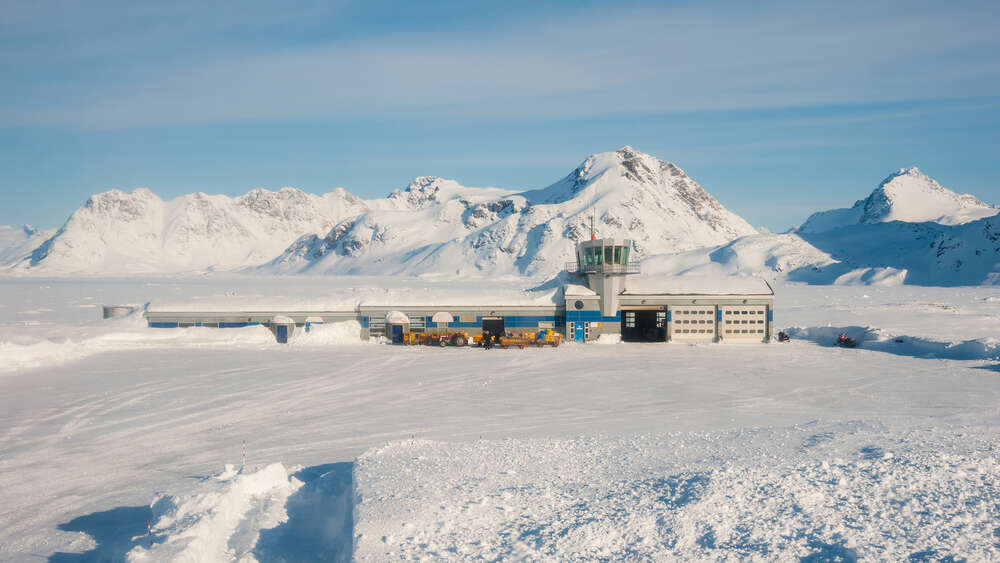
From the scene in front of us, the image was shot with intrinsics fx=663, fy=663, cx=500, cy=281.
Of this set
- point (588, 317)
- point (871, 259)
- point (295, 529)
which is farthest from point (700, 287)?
Result: point (871, 259)

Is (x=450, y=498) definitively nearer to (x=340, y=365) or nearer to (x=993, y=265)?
(x=340, y=365)

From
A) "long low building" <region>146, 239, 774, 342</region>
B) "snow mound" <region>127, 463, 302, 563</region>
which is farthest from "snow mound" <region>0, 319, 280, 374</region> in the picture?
"snow mound" <region>127, 463, 302, 563</region>

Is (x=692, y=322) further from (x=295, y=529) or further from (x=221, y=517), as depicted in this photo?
(x=221, y=517)

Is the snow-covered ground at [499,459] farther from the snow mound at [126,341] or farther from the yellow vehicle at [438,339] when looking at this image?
the yellow vehicle at [438,339]

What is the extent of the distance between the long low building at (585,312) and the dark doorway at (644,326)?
122 mm

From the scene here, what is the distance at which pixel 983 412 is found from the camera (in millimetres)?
21953

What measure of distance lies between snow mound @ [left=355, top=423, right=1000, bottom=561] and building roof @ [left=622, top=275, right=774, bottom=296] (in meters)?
28.8

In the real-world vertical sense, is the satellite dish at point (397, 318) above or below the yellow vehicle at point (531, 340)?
above

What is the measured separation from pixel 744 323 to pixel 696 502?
1375 inches

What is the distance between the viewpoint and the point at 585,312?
1774 inches

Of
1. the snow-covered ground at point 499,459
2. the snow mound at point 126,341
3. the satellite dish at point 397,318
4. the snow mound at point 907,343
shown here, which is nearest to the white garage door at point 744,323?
the snow mound at point 907,343

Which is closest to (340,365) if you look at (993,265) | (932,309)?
(932,309)

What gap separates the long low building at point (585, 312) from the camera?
1752 inches

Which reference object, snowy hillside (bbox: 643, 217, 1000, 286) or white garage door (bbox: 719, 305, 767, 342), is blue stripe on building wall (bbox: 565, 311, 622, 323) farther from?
snowy hillside (bbox: 643, 217, 1000, 286)
